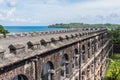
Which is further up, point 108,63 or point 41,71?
point 41,71

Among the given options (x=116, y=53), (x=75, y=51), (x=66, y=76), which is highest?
(x=75, y=51)

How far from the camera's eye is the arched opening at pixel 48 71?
18375 millimetres

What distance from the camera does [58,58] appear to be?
68.7ft

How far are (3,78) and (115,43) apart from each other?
3565 inches

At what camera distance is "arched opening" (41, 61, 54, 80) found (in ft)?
60.3

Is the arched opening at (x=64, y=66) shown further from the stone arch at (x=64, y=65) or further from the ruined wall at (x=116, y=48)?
the ruined wall at (x=116, y=48)

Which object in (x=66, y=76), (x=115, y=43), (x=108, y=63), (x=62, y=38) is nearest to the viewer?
(x=62, y=38)

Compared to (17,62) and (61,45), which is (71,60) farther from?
(17,62)

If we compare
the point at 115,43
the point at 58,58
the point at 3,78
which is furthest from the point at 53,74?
the point at 115,43

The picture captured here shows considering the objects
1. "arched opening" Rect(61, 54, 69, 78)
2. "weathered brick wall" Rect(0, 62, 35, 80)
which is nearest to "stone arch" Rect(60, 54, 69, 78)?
"arched opening" Rect(61, 54, 69, 78)

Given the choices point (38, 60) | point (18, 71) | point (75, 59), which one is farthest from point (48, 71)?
point (75, 59)

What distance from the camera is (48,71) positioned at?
758 inches

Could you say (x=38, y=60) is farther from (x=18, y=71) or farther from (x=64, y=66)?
(x=64, y=66)

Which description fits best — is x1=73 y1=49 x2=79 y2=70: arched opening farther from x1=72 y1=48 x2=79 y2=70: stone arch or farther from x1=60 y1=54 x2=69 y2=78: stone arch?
x1=60 y1=54 x2=69 y2=78: stone arch
